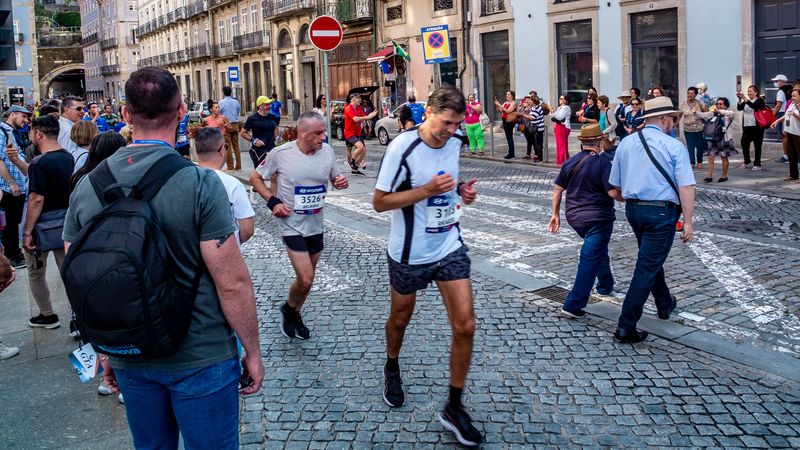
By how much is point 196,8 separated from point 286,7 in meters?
20.6

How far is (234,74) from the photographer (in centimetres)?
3347

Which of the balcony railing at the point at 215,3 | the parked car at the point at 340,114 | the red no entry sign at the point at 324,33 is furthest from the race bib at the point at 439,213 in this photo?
the balcony railing at the point at 215,3

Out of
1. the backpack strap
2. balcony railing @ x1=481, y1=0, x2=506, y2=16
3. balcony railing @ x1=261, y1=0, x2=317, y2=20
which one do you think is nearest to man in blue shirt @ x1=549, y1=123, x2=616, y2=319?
the backpack strap

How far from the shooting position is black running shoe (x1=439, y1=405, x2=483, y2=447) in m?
4.10

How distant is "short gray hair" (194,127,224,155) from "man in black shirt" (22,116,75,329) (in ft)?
5.76

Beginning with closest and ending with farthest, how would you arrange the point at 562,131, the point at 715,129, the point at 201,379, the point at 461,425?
1. the point at 201,379
2. the point at 461,425
3. the point at 715,129
4. the point at 562,131

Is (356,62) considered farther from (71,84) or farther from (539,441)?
(71,84)

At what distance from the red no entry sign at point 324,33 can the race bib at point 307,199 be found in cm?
619

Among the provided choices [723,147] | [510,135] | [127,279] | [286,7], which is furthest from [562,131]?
[286,7]

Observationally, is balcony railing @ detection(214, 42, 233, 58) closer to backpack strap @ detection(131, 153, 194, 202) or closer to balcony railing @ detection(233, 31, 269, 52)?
balcony railing @ detection(233, 31, 269, 52)

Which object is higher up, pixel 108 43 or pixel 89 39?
pixel 89 39

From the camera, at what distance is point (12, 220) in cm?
862

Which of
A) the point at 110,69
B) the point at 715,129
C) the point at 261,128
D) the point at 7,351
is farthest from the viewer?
the point at 110,69

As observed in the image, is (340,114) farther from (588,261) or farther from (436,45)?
(588,261)
